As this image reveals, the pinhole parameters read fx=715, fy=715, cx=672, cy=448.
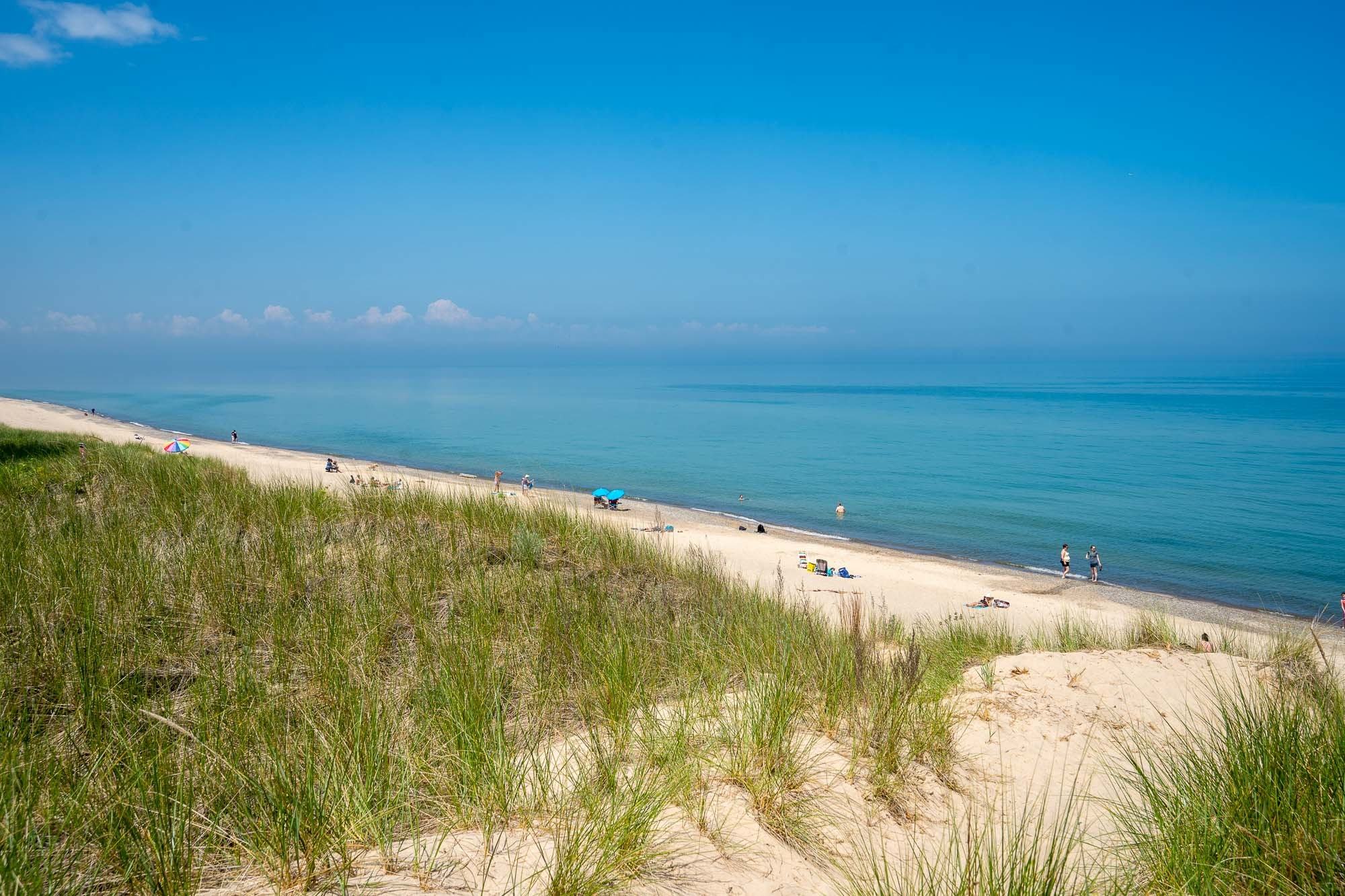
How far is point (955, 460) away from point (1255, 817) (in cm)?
4276

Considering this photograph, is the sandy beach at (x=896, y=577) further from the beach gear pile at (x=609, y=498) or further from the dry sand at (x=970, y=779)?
the dry sand at (x=970, y=779)

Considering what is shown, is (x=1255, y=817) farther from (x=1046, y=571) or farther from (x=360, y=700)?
(x=1046, y=571)

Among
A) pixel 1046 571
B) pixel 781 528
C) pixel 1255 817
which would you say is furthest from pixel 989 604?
pixel 1255 817

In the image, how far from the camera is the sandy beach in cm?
1411

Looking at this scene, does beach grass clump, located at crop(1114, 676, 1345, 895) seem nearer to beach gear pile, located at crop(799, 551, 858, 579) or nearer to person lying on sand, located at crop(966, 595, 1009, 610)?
person lying on sand, located at crop(966, 595, 1009, 610)

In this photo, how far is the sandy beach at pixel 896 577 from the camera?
14109mm

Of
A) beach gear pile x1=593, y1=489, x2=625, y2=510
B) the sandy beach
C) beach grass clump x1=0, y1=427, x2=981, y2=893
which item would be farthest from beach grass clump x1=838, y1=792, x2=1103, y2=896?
beach gear pile x1=593, y1=489, x2=625, y2=510

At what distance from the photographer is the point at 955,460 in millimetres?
43094

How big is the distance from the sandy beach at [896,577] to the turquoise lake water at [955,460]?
1546mm

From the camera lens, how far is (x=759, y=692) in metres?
4.23

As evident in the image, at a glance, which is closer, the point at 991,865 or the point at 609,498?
the point at 991,865

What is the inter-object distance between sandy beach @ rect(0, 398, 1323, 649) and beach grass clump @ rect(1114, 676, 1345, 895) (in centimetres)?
622

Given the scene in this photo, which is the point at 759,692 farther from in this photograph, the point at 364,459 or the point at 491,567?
the point at 364,459

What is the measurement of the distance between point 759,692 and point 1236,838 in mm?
2218
